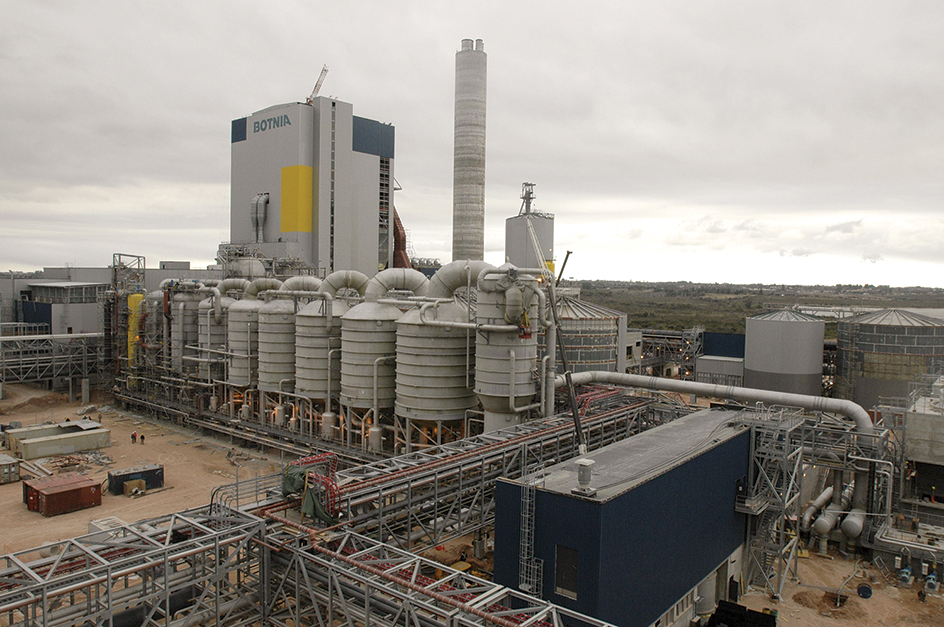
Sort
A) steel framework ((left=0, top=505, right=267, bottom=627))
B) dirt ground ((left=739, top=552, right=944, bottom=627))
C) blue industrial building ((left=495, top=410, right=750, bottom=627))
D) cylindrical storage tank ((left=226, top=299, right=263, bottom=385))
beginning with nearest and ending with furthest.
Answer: steel framework ((left=0, top=505, right=267, bottom=627)), blue industrial building ((left=495, top=410, right=750, bottom=627)), dirt ground ((left=739, top=552, right=944, bottom=627)), cylindrical storage tank ((left=226, top=299, right=263, bottom=385))

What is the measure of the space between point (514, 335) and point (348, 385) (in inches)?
423

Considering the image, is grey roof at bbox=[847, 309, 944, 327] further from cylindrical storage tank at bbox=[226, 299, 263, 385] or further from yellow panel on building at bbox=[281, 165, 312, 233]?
yellow panel on building at bbox=[281, 165, 312, 233]

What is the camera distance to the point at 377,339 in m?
33.3

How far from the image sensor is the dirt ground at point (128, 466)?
27.2 metres

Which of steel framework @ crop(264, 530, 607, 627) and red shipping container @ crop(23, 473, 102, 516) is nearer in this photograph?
steel framework @ crop(264, 530, 607, 627)

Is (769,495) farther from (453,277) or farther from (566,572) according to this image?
(453,277)

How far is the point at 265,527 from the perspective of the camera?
15.5 metres

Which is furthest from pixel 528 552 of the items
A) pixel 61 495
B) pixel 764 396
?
pixel 61 495

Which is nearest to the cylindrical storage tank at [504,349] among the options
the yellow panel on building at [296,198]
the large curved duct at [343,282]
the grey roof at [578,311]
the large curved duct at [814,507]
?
the large curved duct at [814,507]

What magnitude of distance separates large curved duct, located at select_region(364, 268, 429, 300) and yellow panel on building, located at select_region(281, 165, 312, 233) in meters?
29.7

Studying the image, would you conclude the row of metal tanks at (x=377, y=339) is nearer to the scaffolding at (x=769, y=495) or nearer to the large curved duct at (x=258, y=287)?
the large curved duct at (x=258, y=287)

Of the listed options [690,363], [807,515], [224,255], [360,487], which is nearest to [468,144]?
[224,255]

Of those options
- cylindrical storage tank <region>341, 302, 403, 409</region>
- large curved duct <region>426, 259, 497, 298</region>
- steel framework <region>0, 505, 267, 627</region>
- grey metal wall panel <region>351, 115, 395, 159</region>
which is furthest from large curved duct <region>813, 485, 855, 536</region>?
grey metal wall panel <region>351, 115, 395, 159</region>

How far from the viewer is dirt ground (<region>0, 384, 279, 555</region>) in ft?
89.2
